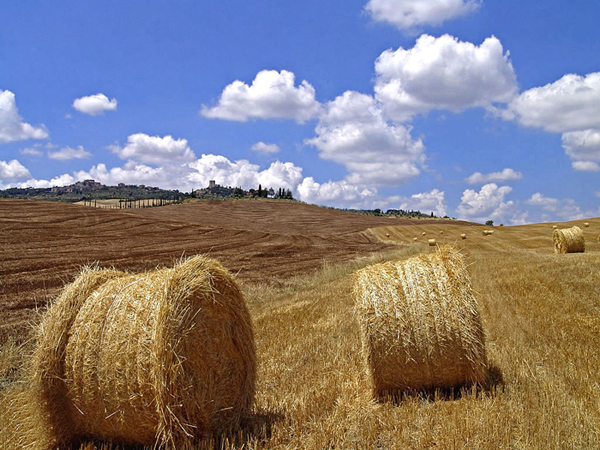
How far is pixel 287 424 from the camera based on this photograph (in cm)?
445

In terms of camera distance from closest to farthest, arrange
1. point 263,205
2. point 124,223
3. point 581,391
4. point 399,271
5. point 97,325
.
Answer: point 97,325 → point 581,391 → point 399,271 → point 124,223 → point 263,205

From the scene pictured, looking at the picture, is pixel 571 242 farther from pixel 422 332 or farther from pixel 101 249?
pixel 101 249

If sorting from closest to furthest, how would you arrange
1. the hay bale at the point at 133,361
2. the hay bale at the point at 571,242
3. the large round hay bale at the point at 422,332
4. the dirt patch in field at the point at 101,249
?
1. the hay bale at the point at 133,361
2. the large round hay bale at the point at 422,332
3. the dirt patch in field at the point at 101,249
4. the hay bale at the point at 571,242

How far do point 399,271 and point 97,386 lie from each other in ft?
12.4

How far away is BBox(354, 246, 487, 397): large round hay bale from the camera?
17.0 feet

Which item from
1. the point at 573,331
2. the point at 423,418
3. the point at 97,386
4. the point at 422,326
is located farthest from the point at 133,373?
the point at 573,331

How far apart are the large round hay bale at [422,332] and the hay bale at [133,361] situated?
1895 millimetres

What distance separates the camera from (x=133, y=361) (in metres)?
4.04

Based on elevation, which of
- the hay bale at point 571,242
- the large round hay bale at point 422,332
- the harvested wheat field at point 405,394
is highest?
the hay bale at point 571,242

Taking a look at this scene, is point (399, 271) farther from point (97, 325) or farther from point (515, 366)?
point (97, 325)

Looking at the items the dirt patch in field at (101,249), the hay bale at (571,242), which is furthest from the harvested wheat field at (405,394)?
the hay bale at (571,242)

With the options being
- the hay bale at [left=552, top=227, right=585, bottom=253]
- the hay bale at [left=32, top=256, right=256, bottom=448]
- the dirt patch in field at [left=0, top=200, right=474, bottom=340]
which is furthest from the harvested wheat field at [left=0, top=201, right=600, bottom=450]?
the hay bale at [left=552, top=227, right=585, bottom=253]

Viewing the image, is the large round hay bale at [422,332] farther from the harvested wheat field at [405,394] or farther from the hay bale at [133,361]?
→ the hay bale at [133,361]

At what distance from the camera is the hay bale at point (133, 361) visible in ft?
13.3
